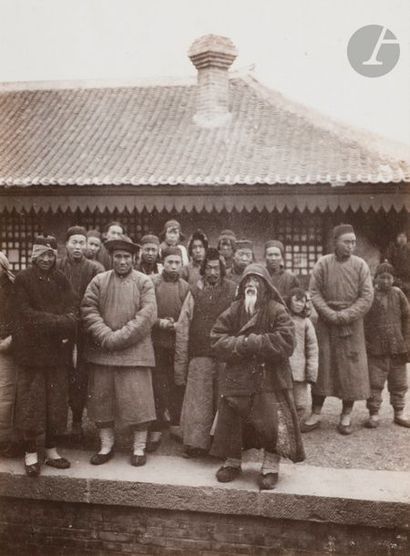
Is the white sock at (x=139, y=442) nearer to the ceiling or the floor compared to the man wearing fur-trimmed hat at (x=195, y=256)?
nearer to the floor

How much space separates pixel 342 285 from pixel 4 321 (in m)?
2.97

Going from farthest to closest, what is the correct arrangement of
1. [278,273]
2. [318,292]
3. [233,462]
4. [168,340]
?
[278,273] → [318,292] → [168,340] → [233,462]

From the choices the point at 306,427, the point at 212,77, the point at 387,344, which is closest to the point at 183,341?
the point at 306,427

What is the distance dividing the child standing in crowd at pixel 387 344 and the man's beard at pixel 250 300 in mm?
1885

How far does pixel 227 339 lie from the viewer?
4.36m

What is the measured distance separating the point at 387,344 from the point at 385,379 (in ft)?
1.25

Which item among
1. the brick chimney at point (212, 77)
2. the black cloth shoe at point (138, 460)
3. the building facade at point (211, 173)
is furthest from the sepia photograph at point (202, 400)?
the brick chimney at point (212, 77)

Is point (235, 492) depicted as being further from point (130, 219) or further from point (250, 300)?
point (130, 219)

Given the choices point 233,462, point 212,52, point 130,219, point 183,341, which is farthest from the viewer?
point 212,52

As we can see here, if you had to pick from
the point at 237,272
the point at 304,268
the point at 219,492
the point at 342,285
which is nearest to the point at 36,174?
the point at 304,268

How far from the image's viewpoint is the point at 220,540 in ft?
14.1

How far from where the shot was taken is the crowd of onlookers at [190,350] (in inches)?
172

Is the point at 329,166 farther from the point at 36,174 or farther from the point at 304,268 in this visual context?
the point at 36,174

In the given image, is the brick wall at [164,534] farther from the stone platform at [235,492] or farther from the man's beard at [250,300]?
the man's beard at [250,300]
